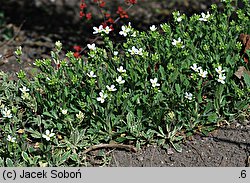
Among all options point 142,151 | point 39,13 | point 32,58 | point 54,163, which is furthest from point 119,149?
point 39,13

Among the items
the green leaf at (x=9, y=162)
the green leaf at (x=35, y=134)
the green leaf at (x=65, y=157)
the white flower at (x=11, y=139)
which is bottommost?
the green leaf at (x=9, y=162)

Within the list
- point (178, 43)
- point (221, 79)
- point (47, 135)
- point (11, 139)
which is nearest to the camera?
point (11, 139)

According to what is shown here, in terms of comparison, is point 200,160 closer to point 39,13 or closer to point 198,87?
point 198,87

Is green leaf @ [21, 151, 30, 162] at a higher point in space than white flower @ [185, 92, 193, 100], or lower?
lower

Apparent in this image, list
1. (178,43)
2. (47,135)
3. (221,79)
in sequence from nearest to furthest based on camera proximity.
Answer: (47,135) → (221,79) → (178,43)

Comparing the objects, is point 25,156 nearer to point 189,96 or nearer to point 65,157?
point 65,157

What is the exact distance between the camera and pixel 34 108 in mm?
4508

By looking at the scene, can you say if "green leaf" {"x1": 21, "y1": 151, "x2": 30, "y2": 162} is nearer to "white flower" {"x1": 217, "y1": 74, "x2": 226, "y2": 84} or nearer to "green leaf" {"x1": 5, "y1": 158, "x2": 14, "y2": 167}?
"green leaf" {"x1": 5, "y1": 158, "x2": 14, "y2": 167}

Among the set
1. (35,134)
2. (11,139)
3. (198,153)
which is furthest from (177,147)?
(11,139)

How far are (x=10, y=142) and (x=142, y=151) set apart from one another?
102cm

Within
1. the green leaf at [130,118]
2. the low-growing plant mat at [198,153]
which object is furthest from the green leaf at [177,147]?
the green leaf at [130,118]

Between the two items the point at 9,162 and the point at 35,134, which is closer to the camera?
the point at 9,162

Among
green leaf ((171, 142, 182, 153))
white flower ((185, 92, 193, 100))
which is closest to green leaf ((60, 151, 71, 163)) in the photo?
green leaf ((171, 142, 182, 153))

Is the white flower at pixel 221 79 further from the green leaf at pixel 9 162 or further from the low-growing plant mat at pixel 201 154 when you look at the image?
the green leaf at pixel 9 162
